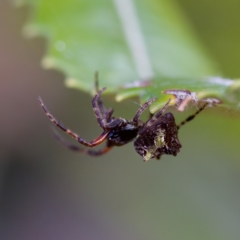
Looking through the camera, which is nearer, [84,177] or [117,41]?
[117,41]

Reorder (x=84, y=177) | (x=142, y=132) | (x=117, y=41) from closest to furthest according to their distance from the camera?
(x=142, y=132), (x=117, y=41), (x=84, y=177)

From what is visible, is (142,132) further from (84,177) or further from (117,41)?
(84,177)

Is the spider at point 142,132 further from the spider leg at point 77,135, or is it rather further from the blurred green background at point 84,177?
the blurred green background at point 84,177

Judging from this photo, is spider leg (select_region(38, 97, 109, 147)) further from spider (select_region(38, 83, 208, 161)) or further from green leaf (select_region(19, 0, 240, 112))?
green leaf (select_region(19, 0, 240, 112))

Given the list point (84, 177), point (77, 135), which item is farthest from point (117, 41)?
point (84, 177)

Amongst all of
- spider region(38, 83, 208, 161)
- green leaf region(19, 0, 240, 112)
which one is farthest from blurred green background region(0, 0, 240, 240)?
spider region(38, 83, 208, 161)

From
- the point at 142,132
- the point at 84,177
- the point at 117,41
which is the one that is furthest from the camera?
the point at 84,177

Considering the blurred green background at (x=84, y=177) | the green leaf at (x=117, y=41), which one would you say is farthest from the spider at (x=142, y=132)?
the blurred green background at (x=84, y=177)
